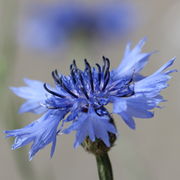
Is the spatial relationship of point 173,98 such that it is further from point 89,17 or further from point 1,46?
point 1,46

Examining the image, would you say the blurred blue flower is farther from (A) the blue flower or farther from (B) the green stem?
(B) the green stem

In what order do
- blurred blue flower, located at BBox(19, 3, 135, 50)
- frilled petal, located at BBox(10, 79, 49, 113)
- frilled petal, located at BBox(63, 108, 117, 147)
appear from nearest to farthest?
frilled petal, located at BBox(63, 108, 117, 147)
frilled petal, located at BBox(10, 79, 49, 113)
blurred blue flower, located at BBox(19, 3, 135, 50)

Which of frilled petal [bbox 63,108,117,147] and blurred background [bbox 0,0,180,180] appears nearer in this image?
frilled petal [bbox 63,108,117,147]

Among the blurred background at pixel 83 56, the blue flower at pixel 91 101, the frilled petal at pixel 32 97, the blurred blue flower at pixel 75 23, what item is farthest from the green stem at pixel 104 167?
the blurred blue flower at pixel 75 23

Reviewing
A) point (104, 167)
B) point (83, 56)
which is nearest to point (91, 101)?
point (104, 167)

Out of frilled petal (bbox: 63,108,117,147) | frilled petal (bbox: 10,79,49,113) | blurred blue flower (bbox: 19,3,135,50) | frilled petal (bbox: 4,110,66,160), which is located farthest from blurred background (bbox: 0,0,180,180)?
frilled petal (bbox: 63,108,117,147)

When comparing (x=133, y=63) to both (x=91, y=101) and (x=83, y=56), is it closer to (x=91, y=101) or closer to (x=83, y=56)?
(x=91, y=101)

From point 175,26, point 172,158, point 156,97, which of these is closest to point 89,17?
point 175,26
